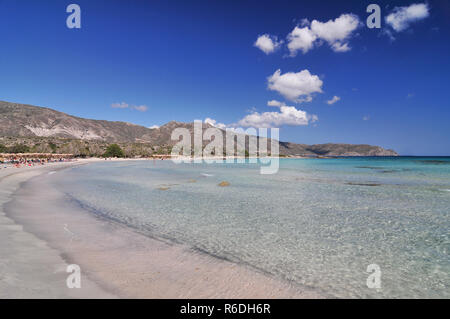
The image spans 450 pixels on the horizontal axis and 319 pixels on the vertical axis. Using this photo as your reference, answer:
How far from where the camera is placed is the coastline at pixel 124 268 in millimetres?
5250

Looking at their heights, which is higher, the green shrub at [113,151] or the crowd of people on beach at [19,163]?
the green shrub at [113,151]

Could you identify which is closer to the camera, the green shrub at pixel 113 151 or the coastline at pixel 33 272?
the coastline at pixel 33 272

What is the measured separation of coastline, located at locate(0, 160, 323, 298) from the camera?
5.25 meters

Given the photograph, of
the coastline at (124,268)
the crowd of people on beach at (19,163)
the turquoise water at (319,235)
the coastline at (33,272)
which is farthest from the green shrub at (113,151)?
the coastline at (33,272)

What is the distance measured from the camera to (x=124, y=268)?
638 cm

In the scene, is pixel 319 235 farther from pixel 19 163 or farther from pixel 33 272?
pixel 19 163

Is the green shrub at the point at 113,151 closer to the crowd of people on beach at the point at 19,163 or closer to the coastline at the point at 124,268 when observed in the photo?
the crowd of people on beach at the point at 19,163

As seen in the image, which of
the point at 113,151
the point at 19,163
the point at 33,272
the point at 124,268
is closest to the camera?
the point at 33,272

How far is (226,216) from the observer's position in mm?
13328

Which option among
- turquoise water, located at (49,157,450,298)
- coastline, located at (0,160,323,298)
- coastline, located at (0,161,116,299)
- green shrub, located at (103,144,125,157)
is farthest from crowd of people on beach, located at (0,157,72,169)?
green shrub, located at (103,144,125,157)

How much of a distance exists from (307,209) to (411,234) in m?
5.70

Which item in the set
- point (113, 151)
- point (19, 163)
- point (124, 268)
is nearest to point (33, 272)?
point (124, 268)
